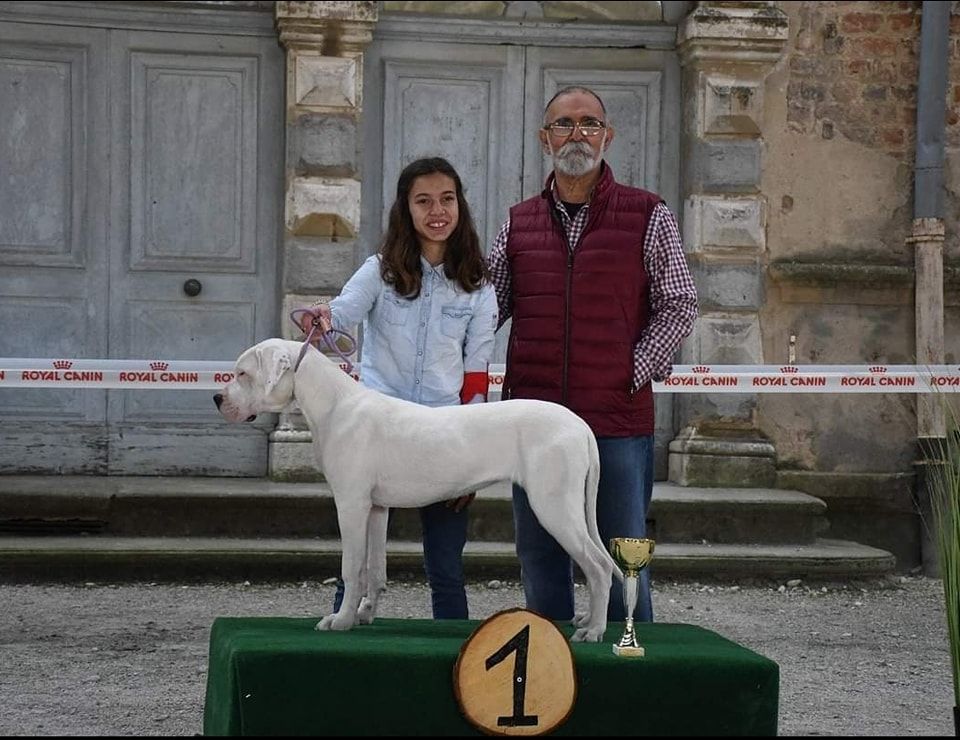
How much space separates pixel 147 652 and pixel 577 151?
9.46 feet

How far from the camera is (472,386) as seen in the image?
4.13 m

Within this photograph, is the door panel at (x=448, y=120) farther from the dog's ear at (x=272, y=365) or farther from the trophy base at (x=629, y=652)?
the trophy base at (x=629, y=652)

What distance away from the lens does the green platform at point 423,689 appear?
3.37 meters

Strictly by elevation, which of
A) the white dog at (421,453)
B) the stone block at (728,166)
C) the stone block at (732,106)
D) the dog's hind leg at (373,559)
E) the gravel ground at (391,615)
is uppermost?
the stone block at (732,106)

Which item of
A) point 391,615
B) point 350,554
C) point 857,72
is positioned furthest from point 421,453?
point 857,72

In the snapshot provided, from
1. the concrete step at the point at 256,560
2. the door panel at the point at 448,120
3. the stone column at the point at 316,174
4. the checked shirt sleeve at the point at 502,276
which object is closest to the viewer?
the checked shirt sleeve at the point at 502,276

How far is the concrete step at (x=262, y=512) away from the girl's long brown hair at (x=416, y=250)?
3354mm

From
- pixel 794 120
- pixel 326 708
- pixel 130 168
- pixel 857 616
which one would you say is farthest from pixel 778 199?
pixel 326 708

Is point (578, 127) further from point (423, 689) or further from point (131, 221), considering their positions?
point (131, 221)

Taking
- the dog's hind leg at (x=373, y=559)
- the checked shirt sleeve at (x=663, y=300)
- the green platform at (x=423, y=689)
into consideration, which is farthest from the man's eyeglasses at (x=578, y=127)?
the green platform at (x=423, y=689)

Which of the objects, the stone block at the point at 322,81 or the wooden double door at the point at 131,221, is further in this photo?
the wooden double door at the point at 131,221

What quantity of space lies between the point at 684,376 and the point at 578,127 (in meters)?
3.73

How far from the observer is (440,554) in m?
4.21

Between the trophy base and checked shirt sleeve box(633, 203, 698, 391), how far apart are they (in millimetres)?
992
